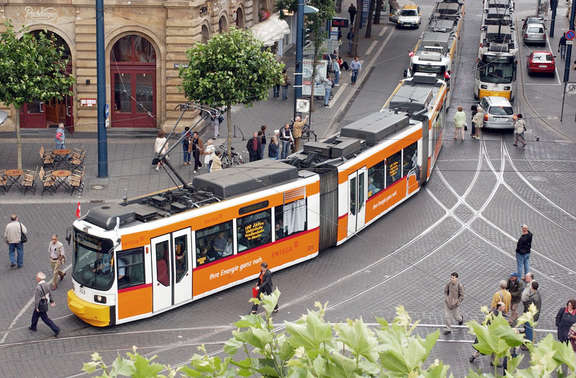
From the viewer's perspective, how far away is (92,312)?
1911 cm

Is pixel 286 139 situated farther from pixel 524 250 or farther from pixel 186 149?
pixel 524 250

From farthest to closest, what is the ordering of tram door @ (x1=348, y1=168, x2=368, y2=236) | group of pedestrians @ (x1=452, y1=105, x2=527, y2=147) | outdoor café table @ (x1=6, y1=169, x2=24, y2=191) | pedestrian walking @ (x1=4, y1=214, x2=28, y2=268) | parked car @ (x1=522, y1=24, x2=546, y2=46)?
parked car @ (x1=522, y1=24, x2=546, y2=46), group of pedestrians @ (x1=452, y1=105, x2=527, y2=147), outdoor café table @ (x1=6, y1=169, x2=24, y2=191), tram door @ (x1=348, y1=168, x2=368, y2=236), pedestrian walking @ (x1=4, y1=214, x2=28, y2=268)

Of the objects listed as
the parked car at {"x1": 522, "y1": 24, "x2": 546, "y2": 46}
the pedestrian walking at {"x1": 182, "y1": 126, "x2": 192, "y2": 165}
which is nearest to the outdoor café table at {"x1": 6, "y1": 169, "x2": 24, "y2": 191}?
the pedestrian walking at {"x1": 182, "y1": 126, "x2": 192, "y2": 165}

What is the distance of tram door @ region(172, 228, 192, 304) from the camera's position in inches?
766

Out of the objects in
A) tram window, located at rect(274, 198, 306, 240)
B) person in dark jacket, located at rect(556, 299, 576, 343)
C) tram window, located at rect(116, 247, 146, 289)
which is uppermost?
tram window, located at rect(274, 198, 306, 240)

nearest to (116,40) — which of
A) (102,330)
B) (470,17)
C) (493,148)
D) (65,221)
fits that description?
(65,221)

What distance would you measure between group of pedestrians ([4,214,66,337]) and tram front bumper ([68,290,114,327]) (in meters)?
0.48

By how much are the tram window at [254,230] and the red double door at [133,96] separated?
1619 cm

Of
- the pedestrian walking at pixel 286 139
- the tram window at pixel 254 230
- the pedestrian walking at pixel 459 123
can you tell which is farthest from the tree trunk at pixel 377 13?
the tram window at pixel 254 230

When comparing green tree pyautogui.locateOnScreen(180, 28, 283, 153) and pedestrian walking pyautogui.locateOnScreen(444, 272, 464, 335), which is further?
green tree pyautogui.locateOnScreen(180, 28, 283, 153)

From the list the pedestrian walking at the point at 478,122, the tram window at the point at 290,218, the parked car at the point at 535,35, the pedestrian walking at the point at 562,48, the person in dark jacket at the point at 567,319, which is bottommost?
the person in dark jacket at the point at 567,319

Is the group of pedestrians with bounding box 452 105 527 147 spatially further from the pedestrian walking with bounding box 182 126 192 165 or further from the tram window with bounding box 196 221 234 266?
the tram window with bounding box 196 221 234 266

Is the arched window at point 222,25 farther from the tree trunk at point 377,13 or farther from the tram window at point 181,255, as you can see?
the tram window at point 181,255

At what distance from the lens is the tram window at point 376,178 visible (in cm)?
2516
